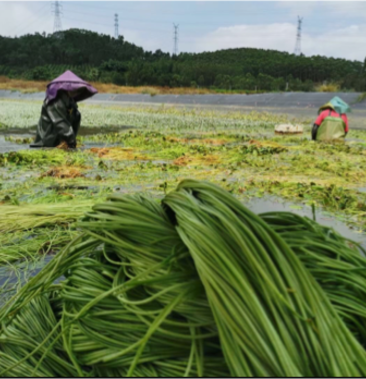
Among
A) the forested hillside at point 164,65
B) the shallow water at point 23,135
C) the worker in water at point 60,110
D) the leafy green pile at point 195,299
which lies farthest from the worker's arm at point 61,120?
the forested hillside at point 164,65

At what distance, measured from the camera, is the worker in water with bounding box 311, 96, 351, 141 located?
1050 centimetres

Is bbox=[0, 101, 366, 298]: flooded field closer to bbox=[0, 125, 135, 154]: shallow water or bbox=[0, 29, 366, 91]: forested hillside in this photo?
bbox=[0, 125, 135, 154]: shallow water

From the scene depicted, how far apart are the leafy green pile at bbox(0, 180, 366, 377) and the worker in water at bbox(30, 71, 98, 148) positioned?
25.6 feet

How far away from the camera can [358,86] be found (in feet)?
92.1

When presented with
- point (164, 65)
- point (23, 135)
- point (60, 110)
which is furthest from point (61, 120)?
point (164, 65)

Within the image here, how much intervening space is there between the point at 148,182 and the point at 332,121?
652cm

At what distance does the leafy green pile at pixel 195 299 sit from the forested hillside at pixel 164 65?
94.0ft

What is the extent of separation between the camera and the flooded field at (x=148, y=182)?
3.46m

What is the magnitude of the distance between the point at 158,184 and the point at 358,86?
2595 centimetres

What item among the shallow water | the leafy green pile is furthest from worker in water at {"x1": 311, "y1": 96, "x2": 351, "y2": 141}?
the leafy green pile

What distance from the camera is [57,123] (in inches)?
363

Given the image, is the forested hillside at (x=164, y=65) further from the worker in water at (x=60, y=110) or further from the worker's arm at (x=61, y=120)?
the worker's arm at (x=61, y=120)

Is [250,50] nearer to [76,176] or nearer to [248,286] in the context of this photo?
[76,176]

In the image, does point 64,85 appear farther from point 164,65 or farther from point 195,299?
point 164,65
